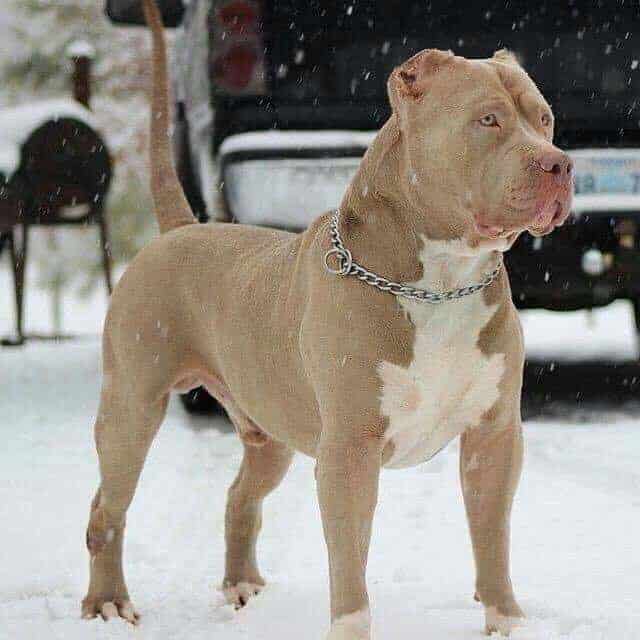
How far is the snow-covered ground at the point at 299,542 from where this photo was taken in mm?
2934

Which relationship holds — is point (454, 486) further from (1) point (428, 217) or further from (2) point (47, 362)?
(2) point (47, 362)

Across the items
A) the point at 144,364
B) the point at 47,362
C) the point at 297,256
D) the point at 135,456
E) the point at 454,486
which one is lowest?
the point at 47,362

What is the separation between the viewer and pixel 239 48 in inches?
204

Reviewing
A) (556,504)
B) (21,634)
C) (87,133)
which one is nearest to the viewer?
(21,634)

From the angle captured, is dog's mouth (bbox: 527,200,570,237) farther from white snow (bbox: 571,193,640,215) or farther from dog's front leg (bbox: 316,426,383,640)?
white snow (bbox: 571,193,640,215)

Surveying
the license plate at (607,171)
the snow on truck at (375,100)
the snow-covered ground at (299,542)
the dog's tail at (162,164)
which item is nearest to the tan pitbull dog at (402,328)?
the snow-covered ground at (299,542)

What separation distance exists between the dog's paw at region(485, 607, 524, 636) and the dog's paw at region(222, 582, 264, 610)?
674mm

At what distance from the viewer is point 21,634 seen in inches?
113

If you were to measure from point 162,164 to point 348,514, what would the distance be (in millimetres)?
1383

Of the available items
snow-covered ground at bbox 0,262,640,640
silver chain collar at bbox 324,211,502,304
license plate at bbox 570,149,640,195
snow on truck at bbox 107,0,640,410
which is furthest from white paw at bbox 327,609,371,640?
license plate at bbox 570,149,640,195

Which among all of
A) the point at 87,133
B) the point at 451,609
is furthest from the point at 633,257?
the point at 87,133

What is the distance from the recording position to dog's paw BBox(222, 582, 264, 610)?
3164 millimetres

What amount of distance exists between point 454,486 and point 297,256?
164 centimetres

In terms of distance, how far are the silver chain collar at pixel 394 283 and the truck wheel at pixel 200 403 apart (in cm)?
295
